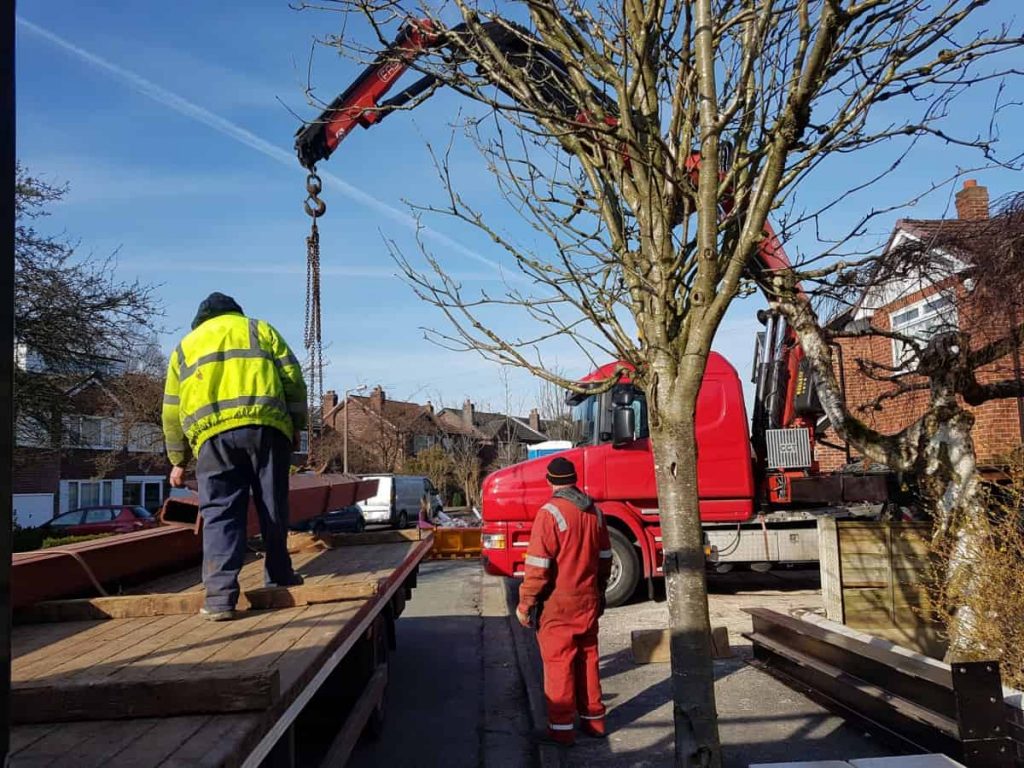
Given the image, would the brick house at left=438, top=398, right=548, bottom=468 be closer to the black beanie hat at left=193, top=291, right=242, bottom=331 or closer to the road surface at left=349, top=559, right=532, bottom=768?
the road surface at left=349, top=559, right=532, bottom=768

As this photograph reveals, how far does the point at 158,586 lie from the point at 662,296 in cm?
321

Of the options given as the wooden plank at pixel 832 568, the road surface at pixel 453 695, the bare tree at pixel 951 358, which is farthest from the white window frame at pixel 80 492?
the bare tree at pixel 951 358

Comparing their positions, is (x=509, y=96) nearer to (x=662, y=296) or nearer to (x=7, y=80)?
(x=662, y=296)

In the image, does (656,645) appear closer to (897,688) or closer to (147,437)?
(897,688)

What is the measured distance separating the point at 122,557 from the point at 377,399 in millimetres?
57181

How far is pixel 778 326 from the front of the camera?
1123 centimetres

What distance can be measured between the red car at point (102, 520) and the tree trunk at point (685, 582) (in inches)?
862

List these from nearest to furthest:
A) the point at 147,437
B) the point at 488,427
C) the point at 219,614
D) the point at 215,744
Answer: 1. the point at 215,744
2. the point at 219,614
3. the point at 147,437
4. the point at 488,427

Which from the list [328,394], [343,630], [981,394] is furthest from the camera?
[328,394]

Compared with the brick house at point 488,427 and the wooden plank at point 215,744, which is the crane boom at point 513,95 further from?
the brick house at point 488,427

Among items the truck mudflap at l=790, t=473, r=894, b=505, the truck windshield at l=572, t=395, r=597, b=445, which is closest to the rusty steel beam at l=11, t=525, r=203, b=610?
the truck windshield at l=572, t=395, r=597, b=445

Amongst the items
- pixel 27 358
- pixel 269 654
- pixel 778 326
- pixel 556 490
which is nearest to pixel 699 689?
pixel 269 654

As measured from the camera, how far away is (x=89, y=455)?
3666 centimetres

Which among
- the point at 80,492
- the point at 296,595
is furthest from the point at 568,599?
the point at 80,492
